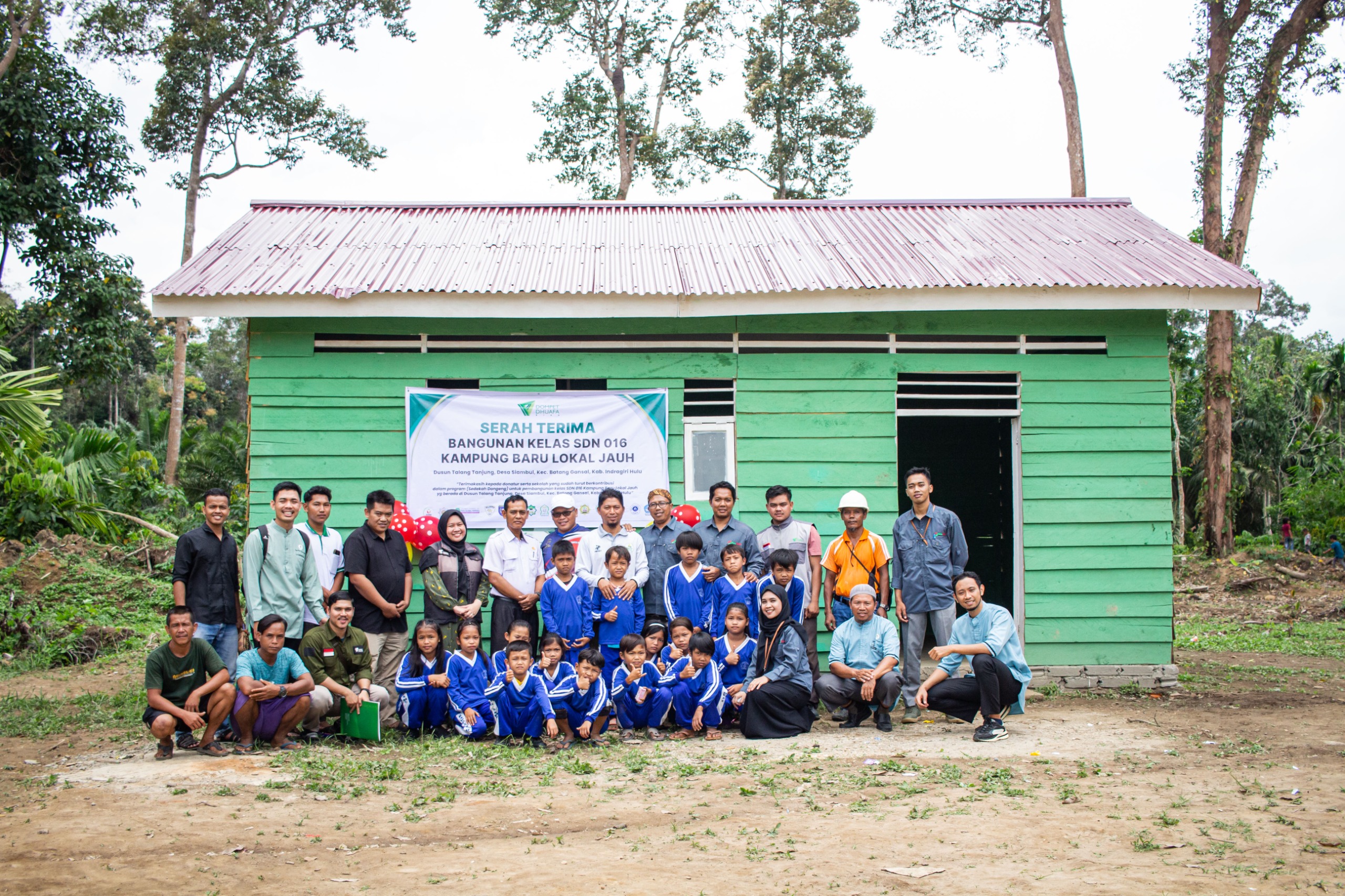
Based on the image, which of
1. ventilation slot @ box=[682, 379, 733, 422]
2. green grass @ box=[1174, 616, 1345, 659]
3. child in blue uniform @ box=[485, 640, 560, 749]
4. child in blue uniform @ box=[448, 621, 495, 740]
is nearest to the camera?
child in blue uniform @ box=[485, 640, 560, 749]

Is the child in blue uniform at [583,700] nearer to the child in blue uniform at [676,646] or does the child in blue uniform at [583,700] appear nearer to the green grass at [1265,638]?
the child in blue uniform at [676,646]

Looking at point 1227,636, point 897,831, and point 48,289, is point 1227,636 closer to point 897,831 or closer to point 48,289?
point 897,831

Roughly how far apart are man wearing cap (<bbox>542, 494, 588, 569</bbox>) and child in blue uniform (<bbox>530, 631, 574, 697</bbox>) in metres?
0.78

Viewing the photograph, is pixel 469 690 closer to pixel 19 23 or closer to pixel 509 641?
pixel 509 641

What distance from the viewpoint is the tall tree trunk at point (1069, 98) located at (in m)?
15.0

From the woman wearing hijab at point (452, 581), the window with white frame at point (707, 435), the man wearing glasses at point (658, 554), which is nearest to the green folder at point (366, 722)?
the woman wearing hijab at point (452, 581)

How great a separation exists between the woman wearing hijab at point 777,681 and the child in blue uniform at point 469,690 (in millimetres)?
1551

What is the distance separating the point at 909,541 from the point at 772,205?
420cm

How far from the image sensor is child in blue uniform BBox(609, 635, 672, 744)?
20.7ft

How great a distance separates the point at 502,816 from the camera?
4598mm

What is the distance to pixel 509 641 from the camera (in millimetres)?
6219

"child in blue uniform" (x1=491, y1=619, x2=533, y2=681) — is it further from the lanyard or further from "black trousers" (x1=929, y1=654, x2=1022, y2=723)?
the lanyard

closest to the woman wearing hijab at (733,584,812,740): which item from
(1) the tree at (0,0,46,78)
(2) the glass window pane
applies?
(2) the glass window pane

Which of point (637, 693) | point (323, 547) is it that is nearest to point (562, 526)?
point (637, 693)
